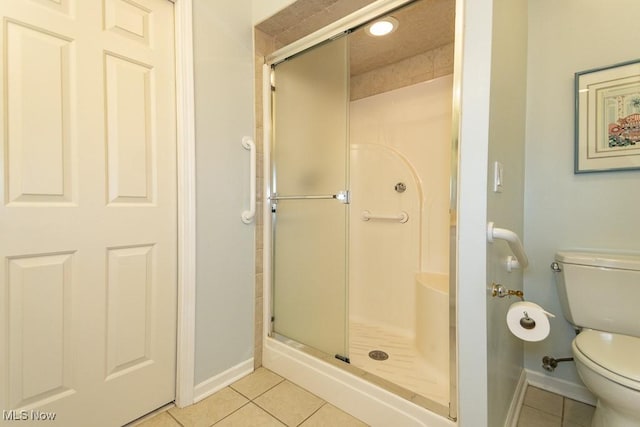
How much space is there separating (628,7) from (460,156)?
4.26 feet

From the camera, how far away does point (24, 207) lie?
3.18 feet

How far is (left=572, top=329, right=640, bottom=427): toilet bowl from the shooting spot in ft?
3.08

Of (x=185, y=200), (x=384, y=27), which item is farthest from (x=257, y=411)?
(x=384, y=27)

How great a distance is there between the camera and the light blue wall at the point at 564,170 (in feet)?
4.45

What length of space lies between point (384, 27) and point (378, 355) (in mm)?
2053

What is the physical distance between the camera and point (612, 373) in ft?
3.18

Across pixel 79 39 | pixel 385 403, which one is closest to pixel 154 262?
pixel 79 39

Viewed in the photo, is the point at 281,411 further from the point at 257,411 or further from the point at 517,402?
the point at 517,402

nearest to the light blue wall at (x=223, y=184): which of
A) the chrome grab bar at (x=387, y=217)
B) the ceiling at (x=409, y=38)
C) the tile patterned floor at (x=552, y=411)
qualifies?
the ceiling at (x=409, y=38)

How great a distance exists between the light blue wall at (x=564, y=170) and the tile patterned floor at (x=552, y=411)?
11 centimetres

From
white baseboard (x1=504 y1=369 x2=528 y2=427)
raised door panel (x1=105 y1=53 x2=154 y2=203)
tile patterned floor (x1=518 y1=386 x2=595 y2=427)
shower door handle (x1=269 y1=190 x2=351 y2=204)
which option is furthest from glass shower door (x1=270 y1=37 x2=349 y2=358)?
tile patterned floor (x1=518 y1=386 x2=595 y2=427)

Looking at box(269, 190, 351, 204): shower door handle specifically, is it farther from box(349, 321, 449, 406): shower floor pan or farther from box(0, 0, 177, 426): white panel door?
box(349, 321, 449, 406): shower floor pan

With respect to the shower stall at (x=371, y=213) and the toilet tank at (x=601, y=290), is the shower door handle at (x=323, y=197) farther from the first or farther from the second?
the toilet tank at (x=601, y=290)

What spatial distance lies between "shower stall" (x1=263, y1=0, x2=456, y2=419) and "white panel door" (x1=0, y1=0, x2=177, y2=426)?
594 mm
